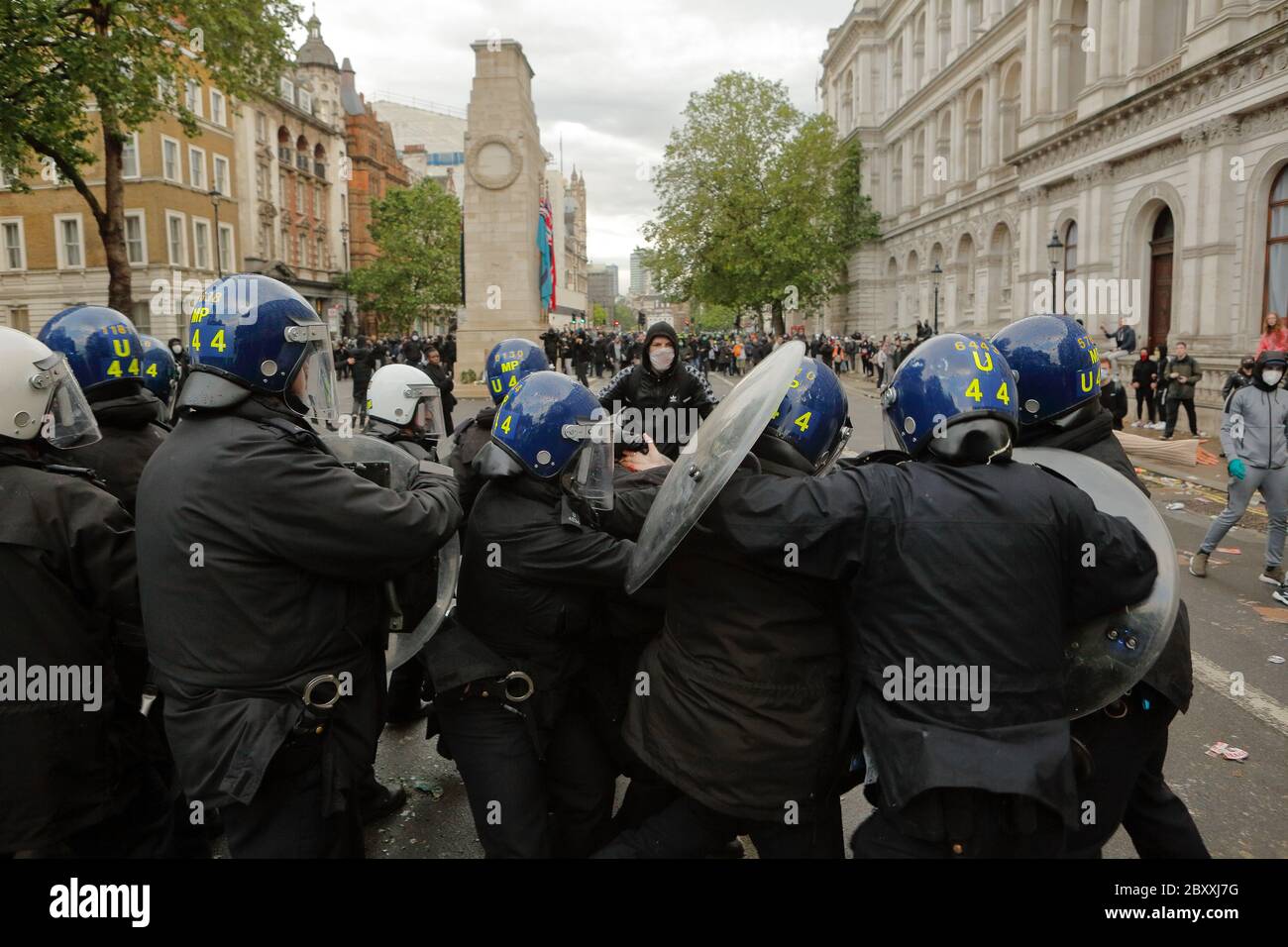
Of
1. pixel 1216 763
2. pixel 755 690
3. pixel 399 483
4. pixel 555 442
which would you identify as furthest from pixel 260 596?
pixel 1216 763

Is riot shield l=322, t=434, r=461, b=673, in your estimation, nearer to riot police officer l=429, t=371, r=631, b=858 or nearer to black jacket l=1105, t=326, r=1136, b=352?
riot police officer l=429, t=371, r=631, b=858

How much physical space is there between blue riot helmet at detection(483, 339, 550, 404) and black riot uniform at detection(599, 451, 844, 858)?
3.11 metres

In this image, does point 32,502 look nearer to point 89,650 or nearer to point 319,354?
point 89,650

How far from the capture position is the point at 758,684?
2482 millimetres

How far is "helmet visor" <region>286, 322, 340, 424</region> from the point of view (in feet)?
8.79

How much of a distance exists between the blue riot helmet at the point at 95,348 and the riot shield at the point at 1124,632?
3754 mm

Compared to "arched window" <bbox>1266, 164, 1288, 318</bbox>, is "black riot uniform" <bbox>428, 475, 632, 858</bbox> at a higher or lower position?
lower

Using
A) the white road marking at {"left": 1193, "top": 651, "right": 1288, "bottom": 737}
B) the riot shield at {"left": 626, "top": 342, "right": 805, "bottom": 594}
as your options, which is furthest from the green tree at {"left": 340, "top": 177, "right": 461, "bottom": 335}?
the riot shield at {"left": 626, "top": 342, "right": 805, "bottom": 594}

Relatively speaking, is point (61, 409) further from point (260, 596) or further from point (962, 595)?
point (962, 595)

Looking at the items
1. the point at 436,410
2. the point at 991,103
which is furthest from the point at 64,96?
the point at 991,103

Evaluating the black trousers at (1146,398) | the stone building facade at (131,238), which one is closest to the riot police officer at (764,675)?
the black trousers at (1146,398)

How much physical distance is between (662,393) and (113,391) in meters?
4.18

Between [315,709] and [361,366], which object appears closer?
[315,709]
